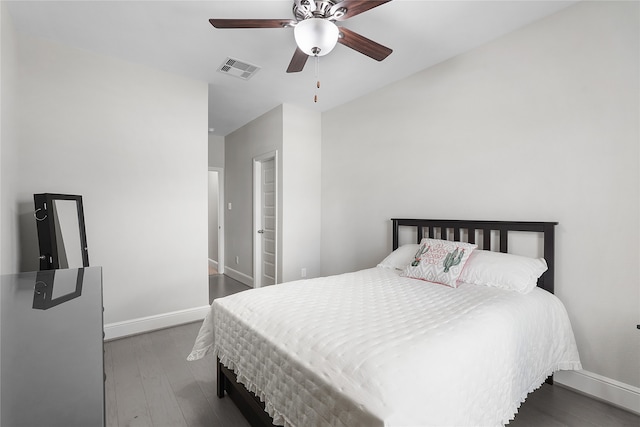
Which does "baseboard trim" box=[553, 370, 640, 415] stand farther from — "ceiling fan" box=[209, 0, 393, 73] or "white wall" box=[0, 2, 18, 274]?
"white wall" box=[0, 2, 18, 274]

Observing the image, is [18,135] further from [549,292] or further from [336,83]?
[549,292]

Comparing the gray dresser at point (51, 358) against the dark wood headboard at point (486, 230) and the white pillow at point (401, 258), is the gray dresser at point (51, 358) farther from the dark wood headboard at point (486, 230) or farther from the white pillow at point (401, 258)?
the dark wood headboard at point (486, 230)

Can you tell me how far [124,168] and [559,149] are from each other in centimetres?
366

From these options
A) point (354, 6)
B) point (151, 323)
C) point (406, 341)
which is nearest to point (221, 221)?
point (151, 323)

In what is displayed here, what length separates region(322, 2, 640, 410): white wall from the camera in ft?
6.13

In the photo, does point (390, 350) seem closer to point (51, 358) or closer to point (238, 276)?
point (51, 358)

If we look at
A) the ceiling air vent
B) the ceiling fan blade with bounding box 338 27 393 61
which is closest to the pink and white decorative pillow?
the ceiling fan blade with bounding box 338 27 393 61

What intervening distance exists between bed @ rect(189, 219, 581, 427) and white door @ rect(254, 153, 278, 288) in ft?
6.99

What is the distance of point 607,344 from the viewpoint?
193cm

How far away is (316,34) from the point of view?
5.67 ft

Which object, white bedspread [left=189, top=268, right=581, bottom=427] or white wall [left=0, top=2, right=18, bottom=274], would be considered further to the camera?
white wall [left=0, top=2, right=18, bottom=274]

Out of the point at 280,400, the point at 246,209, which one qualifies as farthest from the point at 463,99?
the point at 246,209

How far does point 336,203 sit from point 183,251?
1.98 m

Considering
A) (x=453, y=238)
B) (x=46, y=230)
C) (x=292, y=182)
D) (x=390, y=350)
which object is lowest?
(x=390, y=350)
